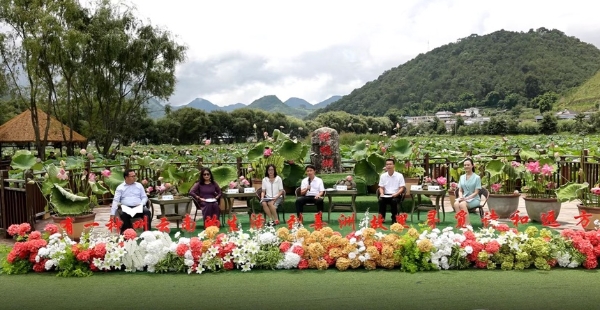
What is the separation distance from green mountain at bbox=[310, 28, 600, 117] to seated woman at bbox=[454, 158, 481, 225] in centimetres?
7534

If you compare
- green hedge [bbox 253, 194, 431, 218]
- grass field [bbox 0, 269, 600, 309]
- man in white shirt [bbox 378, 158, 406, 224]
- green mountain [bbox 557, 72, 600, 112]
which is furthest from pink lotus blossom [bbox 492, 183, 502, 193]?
green mountain [bbox 557, 72, 600, 112]

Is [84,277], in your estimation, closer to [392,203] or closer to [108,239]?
[108,239]

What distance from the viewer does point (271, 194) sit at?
26.0 ft

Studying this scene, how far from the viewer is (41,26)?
59.7 ft

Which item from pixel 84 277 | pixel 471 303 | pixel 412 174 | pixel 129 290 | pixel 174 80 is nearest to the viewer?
pixel 471 303

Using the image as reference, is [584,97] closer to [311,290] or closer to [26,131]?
[26,131]

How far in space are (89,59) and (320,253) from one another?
764 inches

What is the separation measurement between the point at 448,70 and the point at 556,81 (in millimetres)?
17344

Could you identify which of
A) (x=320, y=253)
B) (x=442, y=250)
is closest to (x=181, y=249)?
(x=320, y=253)

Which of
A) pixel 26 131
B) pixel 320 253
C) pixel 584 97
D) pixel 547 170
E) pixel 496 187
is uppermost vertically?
pixel 584 97

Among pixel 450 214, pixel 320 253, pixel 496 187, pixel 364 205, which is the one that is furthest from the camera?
pixel 364 205

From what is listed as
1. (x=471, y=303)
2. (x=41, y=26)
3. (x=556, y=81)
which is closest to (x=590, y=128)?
A: (x=556, y=81)

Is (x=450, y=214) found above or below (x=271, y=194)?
below

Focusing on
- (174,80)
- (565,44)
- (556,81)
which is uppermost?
(565,44)
